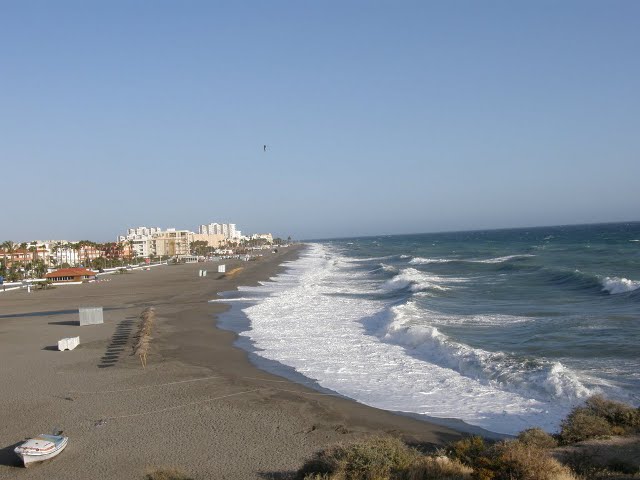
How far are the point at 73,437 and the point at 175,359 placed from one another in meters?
6.48

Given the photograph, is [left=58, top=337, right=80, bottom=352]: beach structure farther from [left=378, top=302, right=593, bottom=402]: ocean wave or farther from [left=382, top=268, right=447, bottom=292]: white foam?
[left=382, top=268, right=447, bottom=292]: white foam

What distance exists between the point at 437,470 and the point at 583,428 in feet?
9.91

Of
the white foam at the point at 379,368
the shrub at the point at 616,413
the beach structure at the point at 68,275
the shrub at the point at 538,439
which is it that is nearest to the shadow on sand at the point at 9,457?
the white foam at the point at 379,368

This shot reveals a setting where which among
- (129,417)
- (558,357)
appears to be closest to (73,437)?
(129,417)

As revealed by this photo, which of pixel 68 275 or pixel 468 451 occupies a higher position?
pixel 68 275

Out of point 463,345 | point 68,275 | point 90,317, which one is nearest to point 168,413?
point 463,345

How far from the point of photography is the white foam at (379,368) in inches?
439

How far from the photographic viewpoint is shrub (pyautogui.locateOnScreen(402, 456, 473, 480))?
656cm

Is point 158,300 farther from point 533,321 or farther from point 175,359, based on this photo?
point 533,321

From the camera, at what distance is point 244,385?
1368 centimetres

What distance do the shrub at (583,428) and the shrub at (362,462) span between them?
2.37 m

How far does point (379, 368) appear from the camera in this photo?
15023 mm

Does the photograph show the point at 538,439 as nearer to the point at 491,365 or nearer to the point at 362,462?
the point at 362,462

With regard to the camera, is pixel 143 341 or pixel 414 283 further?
pixel 414 283
